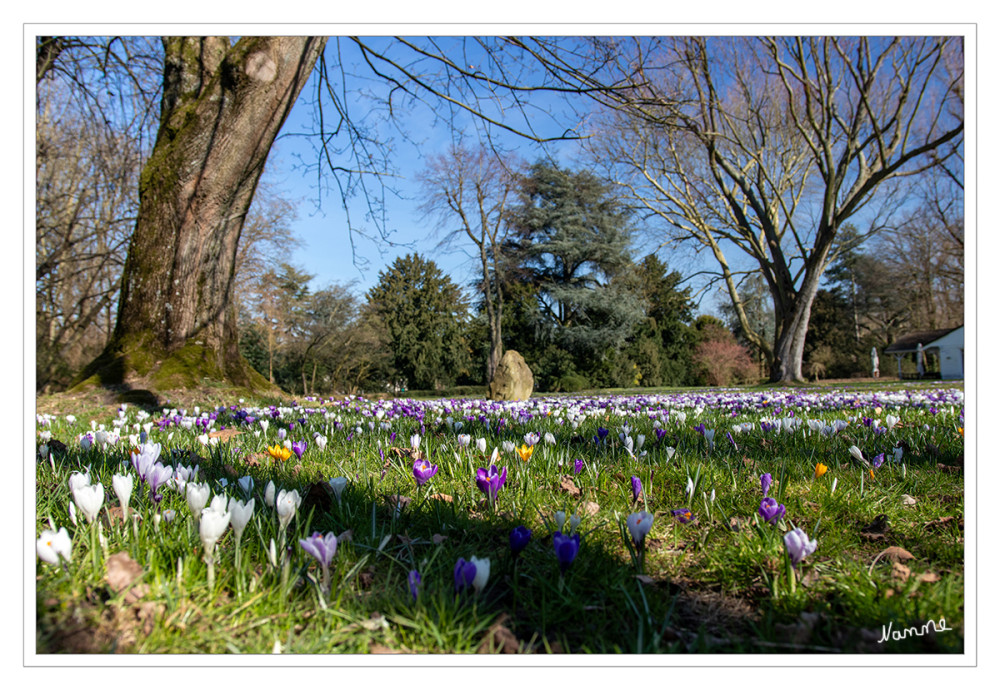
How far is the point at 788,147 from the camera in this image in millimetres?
20031

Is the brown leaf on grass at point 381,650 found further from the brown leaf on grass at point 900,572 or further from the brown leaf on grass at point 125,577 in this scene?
the brown leaf on grass at point 900,572

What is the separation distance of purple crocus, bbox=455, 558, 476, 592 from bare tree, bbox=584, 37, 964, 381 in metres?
10.3

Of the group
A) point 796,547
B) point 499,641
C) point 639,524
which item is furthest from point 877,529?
point 499,641

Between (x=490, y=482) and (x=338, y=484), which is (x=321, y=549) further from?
(x=490, y=482)

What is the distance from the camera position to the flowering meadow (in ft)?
3.48

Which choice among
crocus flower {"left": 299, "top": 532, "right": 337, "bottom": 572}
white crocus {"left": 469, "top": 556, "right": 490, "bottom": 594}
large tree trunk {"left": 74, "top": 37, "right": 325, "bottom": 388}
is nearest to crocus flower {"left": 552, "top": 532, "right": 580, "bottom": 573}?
white crocus {"left": 469, "top": 556, "right": 490, "bottom": 594}

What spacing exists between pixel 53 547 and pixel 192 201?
5.94 m

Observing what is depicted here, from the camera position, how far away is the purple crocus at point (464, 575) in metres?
1.11

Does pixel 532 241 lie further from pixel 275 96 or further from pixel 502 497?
pixel 502 497

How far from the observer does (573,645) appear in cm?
111

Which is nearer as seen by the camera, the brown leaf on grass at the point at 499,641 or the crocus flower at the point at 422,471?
the brown leaf on grass at the point at 499,641

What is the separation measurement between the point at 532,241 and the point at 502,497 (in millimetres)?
28291

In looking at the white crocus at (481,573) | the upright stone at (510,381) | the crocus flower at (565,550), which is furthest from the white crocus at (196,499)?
the upright stone at (510,381)
